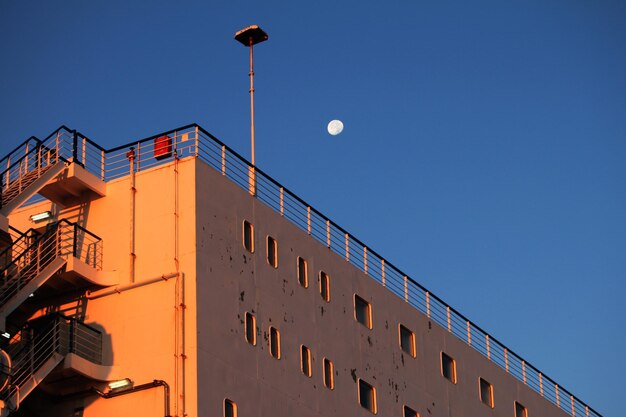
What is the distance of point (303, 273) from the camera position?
47.0 m

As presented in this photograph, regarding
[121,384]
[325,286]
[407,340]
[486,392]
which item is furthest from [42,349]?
[486,392]

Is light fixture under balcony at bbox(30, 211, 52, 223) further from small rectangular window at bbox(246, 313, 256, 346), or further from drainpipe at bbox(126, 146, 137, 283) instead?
small rectangular window at bbox(246, 313, 256, 346)

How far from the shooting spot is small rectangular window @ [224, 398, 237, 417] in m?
41.1

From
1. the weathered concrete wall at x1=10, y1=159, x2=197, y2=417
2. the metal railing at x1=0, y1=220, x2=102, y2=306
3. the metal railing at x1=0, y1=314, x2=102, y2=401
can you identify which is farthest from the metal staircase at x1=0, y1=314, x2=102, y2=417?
the metal railing at x1=0, y1=220, x2=102, y2=306

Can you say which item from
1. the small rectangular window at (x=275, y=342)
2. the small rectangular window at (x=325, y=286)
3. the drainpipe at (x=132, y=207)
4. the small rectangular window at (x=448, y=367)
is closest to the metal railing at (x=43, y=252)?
the drainpipe at (x=132, y=207)

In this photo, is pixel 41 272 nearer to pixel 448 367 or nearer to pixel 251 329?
pixel 251 329

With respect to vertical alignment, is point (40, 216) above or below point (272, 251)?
above

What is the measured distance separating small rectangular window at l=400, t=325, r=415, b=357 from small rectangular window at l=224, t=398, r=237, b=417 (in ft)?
37.6

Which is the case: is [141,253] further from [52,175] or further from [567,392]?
[567,392]

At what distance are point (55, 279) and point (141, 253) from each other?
→ 2606 millimetres

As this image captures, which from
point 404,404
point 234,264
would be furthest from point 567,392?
point 234,264

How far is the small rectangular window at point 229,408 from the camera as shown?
135 ft

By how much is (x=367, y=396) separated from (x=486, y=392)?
1028 cm

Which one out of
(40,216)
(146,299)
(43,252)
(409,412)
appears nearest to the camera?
(146,299)
